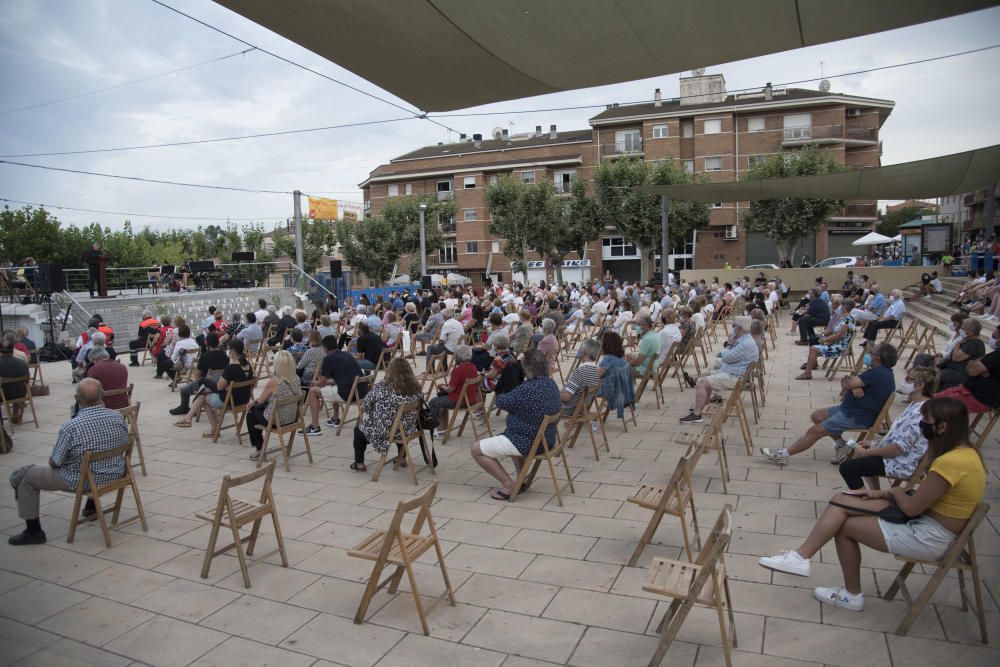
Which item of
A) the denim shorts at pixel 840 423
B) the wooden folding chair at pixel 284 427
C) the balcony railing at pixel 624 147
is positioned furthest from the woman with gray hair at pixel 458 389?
the balcony railing at pixel 624 147

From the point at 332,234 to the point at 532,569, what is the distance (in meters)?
48.5

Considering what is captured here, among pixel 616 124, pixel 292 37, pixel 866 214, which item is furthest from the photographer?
pixel 616 124

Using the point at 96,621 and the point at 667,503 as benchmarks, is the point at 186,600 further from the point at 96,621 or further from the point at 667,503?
the point at 667,503

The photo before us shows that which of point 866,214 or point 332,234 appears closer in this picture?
point 866,214

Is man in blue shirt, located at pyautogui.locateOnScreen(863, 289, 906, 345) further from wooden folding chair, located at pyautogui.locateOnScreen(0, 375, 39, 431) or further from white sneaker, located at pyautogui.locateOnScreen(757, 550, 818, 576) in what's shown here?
wooden folding chair, located at pyautogui.locateOnScreen(0, 375, 39, 431)

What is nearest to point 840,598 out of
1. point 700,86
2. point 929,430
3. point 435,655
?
point 929,430

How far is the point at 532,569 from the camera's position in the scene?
400 cm

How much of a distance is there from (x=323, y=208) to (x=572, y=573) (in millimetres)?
63725

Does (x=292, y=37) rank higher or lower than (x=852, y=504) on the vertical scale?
higher

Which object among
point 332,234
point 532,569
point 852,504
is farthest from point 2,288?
point 332,234

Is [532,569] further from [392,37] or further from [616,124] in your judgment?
[616,124]

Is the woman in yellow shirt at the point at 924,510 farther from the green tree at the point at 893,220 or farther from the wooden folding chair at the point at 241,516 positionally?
the green tree at the point at 893,220

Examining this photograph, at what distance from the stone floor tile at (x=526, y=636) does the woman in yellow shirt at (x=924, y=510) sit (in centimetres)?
142

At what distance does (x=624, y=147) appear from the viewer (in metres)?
43.1
